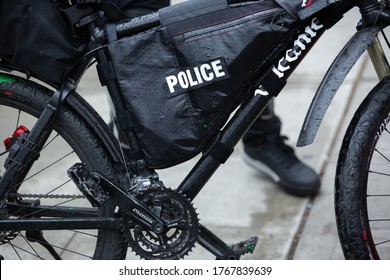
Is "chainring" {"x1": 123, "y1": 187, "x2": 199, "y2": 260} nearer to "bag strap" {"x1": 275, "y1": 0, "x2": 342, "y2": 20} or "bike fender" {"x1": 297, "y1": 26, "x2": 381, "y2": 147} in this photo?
"bike fender" {"x1": 297, "y1": 26, "x2": 381, "y2": 147}

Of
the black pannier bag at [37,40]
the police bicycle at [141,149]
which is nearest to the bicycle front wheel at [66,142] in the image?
the police bicycle at [141,149]

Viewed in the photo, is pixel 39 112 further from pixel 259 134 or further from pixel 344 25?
pixel 344 25

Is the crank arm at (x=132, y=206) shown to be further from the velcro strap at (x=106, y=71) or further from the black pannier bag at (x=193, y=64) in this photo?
the velcro strap at (x=106, y=71)

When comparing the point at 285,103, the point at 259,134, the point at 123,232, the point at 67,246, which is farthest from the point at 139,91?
the point at 285,103

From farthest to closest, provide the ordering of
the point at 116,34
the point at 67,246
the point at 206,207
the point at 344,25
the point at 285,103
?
the point at 344,25, the point at 285,103, the point at 206,207, the point at 67,246, the point at 116,34

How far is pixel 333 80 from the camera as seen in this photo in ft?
8.93

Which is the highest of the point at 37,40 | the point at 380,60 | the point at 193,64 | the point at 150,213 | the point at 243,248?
the point at 37,40

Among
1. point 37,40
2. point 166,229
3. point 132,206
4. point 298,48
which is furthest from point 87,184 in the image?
point 298,48

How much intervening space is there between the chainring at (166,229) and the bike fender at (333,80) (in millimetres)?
475

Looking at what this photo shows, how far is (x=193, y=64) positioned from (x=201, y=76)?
0.16 feet

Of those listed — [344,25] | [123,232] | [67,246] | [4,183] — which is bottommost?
[344,25]

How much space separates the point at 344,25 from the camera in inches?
229

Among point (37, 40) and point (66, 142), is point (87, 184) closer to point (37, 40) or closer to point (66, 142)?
point (66, 142)
